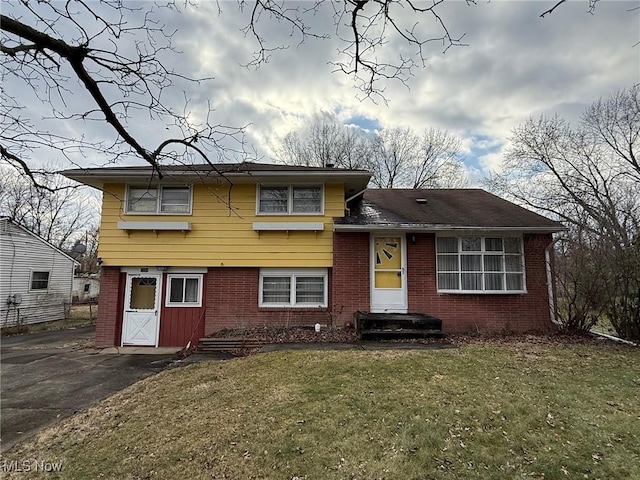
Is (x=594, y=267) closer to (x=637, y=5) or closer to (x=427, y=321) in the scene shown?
(x=427, y=321)

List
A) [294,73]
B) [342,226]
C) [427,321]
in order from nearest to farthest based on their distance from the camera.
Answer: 1. [294,73]
2. [427,321]
3. [342,226]

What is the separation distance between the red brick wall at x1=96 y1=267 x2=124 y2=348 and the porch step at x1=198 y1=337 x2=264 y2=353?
3.23 meters

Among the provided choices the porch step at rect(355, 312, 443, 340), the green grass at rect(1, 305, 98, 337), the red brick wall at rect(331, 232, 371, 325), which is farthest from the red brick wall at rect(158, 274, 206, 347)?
the green grass at rect(1, 305, 98, 337)

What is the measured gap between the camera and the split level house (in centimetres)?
971

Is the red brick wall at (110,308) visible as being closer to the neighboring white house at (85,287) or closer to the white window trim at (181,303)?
the white window trim at (181,303)

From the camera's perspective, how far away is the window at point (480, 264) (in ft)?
32.1

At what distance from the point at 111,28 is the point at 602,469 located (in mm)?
6403

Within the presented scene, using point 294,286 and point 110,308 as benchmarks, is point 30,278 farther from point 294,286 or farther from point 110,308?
point 294,286

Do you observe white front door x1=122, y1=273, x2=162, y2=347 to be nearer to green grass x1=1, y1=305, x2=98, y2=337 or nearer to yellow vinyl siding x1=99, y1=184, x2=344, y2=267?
yellow vinyl siding x1=99, y1=184, x2=344, y2=267

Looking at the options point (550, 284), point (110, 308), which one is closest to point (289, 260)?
point (110, 308)

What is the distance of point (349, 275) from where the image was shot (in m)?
9.79

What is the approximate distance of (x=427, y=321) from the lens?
28.5ft

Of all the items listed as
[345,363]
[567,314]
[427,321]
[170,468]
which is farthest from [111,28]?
[567,314]

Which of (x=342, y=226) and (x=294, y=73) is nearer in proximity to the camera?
(x=294, y=73)
